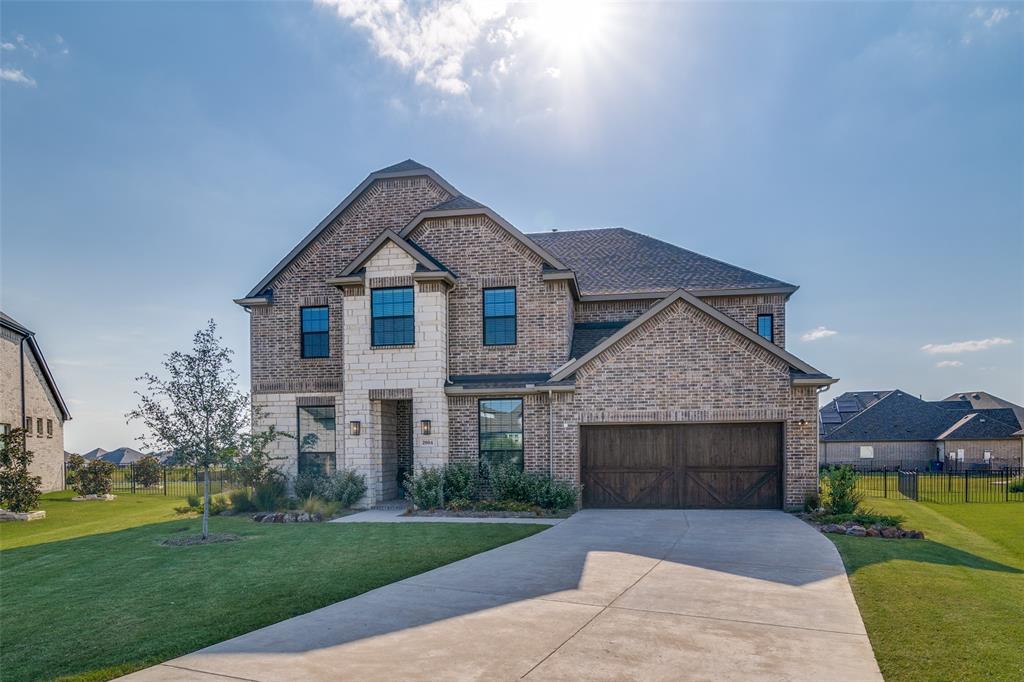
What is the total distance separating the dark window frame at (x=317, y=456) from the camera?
1786 cm

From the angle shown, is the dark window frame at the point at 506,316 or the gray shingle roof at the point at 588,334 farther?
the dark window frame at the point at 506,316

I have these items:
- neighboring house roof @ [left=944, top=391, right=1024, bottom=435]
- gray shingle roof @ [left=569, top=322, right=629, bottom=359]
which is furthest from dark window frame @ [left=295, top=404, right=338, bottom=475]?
neighboring house roof @ [left=944, top=391, right=1024, bottom=435]

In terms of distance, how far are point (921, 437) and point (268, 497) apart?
46288 mm

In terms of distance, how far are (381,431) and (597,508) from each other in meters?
6.37

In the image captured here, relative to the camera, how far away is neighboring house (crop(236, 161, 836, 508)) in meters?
15.1

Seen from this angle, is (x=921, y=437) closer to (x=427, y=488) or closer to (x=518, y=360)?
(x=518, y=360)

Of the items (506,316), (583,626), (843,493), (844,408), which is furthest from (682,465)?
(844,408)

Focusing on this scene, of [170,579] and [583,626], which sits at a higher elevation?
[583,626]

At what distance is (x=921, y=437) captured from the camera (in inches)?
1772

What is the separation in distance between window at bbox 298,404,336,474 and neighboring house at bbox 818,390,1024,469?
37.7 m

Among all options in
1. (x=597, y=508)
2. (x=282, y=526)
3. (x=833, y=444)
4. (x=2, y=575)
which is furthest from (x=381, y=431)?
(x=833, y=444)

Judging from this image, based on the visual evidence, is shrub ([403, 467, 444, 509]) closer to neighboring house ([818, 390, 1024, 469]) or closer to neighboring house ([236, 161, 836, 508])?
neighboring house ([236, 161, 836, 508])

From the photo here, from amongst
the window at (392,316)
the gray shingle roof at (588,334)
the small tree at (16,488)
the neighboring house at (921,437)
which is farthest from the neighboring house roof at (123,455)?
the neighboring house at (921,437)

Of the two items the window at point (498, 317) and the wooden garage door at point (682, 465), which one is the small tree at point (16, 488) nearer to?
the window at point (498, 317)
